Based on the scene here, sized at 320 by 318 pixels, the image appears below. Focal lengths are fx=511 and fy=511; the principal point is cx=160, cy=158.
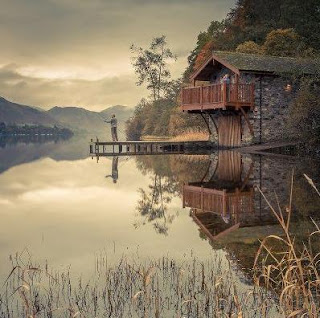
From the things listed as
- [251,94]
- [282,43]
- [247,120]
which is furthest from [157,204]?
[282,43]

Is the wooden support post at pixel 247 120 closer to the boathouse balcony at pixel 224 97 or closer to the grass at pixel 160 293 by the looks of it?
the boathouse balcony at pixel 224 97

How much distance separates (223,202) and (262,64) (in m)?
22.8

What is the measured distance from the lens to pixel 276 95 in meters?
35.8

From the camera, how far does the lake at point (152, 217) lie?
29.6ft

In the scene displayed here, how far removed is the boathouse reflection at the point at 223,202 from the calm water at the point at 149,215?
2 cm

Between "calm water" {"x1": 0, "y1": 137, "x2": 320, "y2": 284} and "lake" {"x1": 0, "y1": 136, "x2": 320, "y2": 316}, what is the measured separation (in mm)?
21

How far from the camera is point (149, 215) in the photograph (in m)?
13.4

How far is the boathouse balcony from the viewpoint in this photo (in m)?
33.9

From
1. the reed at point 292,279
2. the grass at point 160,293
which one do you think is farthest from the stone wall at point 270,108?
the grass at point 160,293

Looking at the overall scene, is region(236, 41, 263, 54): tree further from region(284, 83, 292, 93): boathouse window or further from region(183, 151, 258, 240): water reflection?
region(183, 151, 258, 240): water reflection

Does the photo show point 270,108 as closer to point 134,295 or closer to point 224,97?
point 224,97

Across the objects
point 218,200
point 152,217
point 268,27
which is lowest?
point 152,217

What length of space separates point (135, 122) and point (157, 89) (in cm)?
609

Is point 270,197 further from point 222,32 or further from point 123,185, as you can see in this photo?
point 222,32
